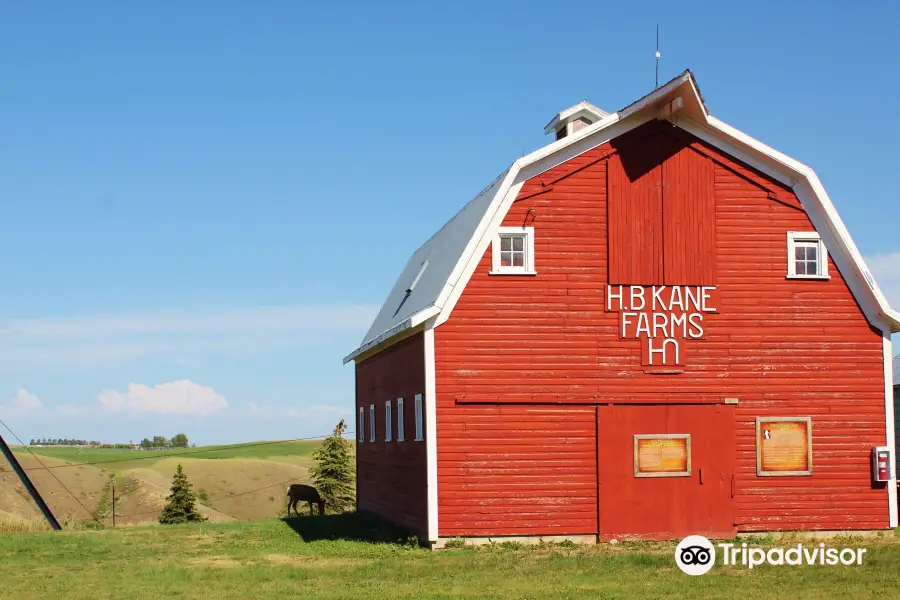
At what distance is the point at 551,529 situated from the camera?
2250 centimetres

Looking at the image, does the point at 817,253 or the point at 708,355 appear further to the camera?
the point at 817,253

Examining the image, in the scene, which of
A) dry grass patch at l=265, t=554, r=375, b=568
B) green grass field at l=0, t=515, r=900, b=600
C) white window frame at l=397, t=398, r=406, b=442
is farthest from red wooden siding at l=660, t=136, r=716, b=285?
dry grass patch at l=265, t=554, r=375, b=568

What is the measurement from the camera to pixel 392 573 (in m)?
19.2

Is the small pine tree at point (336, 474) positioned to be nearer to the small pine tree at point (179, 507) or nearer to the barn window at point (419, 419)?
the small pine tree at point (179, 507)

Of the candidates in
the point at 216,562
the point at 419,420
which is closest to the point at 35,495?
the point at 216,562

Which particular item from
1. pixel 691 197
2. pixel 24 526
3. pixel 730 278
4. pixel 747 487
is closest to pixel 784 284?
pixel 730 278

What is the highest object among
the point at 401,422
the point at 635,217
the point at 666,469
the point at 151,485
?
the point at 635,217

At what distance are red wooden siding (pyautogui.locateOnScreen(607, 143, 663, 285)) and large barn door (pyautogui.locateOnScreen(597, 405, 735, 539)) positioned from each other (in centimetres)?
273

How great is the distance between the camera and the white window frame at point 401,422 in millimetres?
25922

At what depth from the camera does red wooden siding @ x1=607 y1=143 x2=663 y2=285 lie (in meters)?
23.3

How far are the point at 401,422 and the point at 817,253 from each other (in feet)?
31.6

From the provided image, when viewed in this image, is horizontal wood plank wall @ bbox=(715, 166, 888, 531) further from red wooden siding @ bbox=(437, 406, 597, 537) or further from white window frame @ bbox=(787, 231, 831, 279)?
red wooden siding @ bbox=(437, 406, 597, 537)

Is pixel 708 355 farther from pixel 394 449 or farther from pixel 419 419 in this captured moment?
pixel 394 449

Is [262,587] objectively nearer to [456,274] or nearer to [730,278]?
[456,274]
